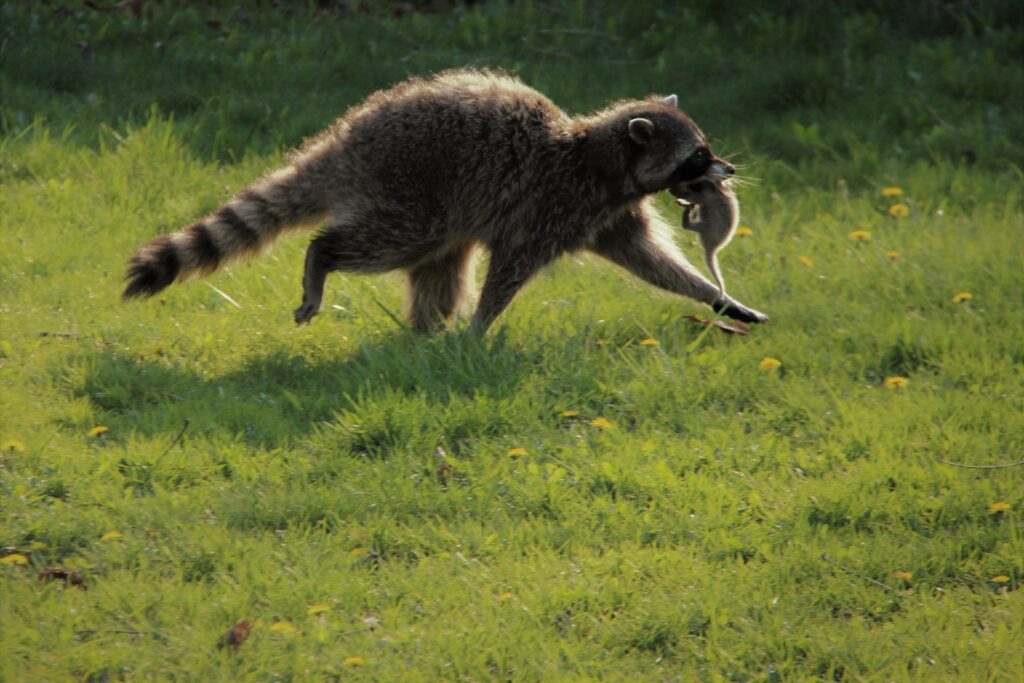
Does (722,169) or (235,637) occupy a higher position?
(722,169)

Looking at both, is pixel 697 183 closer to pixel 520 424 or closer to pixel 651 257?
→ pixel 651 257

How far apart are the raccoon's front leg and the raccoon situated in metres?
0.01

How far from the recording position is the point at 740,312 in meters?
5.26

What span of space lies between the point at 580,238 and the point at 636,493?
1.44 metres

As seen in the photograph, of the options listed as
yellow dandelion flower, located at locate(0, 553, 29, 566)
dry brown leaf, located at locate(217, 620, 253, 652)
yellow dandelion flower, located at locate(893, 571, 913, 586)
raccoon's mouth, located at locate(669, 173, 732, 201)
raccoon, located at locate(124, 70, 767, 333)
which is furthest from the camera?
raccoon's mouth, located at locate(669, 173, 732, 201)

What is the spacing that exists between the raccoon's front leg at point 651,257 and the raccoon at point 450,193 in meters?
0.01

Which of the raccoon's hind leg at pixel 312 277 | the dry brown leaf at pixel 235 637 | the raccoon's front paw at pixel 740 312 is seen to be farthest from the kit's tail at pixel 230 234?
the dry brown leaf at pixel 235 637

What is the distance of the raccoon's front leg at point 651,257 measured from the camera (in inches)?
210

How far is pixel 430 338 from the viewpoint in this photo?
5047 millimetres

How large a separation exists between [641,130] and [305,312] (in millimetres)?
1553

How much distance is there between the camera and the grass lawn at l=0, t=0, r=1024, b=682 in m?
3.45

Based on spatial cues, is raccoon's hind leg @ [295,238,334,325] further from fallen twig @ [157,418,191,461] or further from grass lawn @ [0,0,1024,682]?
fallen twig @ [157,418,191,461]

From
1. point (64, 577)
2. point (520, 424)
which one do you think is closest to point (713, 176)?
point (520, 424)

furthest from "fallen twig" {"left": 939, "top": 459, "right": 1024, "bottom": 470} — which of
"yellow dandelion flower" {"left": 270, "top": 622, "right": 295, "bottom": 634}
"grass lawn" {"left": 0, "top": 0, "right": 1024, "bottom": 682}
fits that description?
"yellow dandelion flower" {"left": 270, "top": 622, "right": 295, "bottom": 634}
